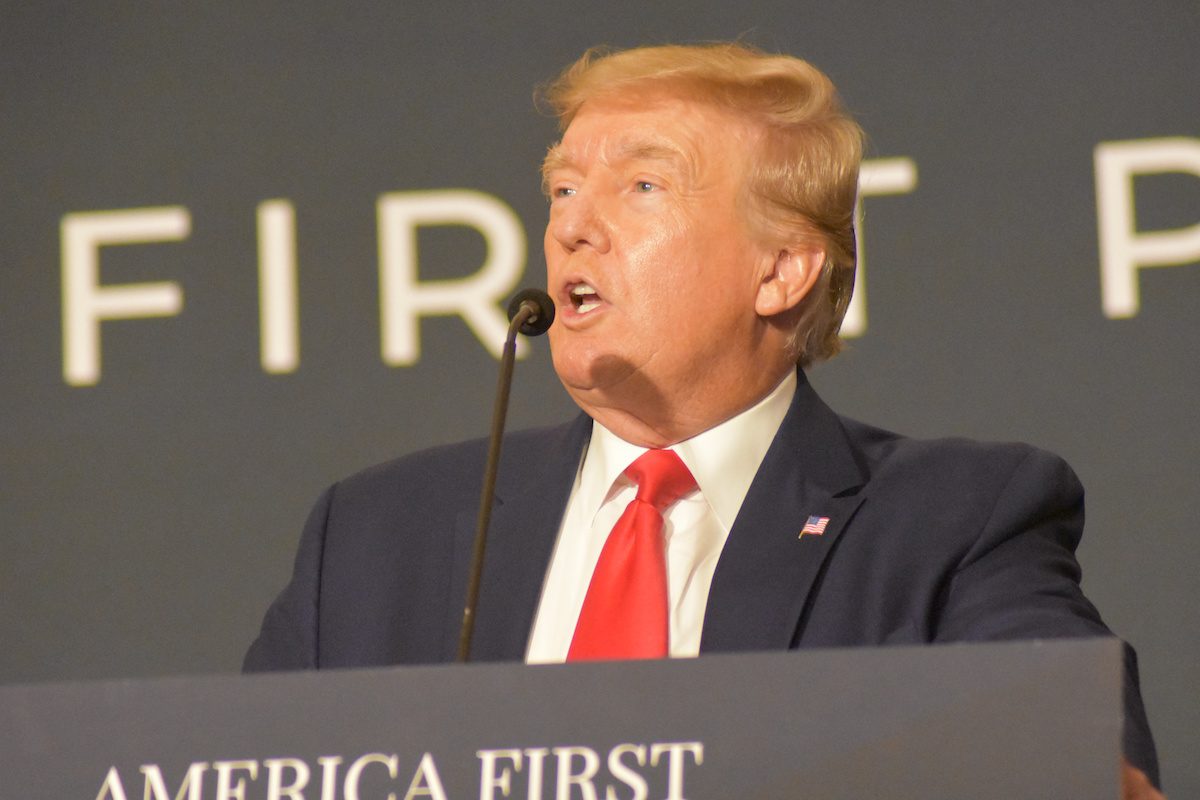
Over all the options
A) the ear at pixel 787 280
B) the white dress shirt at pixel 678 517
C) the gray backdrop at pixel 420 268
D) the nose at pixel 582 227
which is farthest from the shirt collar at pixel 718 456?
the gray backdrop at pixel 420 268

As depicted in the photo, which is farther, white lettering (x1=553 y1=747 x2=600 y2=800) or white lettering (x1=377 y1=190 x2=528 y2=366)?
white lettering (x1=377 y1=190 x2=528 y2=366)

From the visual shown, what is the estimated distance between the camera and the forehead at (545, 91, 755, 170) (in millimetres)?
2184

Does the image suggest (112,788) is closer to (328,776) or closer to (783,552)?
(328,776)

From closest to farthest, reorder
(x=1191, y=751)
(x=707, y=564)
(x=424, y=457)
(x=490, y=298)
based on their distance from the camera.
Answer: (x=707, y=564) < (x=424, y=457) < (x=1191, y=751) < (x=490, y=298)

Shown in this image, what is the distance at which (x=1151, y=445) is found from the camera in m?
2.87

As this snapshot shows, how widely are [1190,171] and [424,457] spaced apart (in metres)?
1.40

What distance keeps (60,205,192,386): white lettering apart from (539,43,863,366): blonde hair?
121cm

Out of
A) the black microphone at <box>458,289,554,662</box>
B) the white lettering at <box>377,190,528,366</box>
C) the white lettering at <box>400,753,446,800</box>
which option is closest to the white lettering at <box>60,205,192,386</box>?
the white lettering at <box>377,190,528,366</box>

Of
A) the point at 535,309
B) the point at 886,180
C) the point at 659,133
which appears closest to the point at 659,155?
the point at 659,133

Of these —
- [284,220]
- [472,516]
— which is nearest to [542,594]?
[472,516]

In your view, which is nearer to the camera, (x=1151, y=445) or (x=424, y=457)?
(x=424, y=457)

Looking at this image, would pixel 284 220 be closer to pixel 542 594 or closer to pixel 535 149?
pixel 535 149

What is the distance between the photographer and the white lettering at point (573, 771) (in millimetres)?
1132

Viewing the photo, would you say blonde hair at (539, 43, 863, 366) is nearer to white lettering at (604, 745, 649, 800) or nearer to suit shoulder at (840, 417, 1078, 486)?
suit shoulder at (840, 417, 1078, 486)
